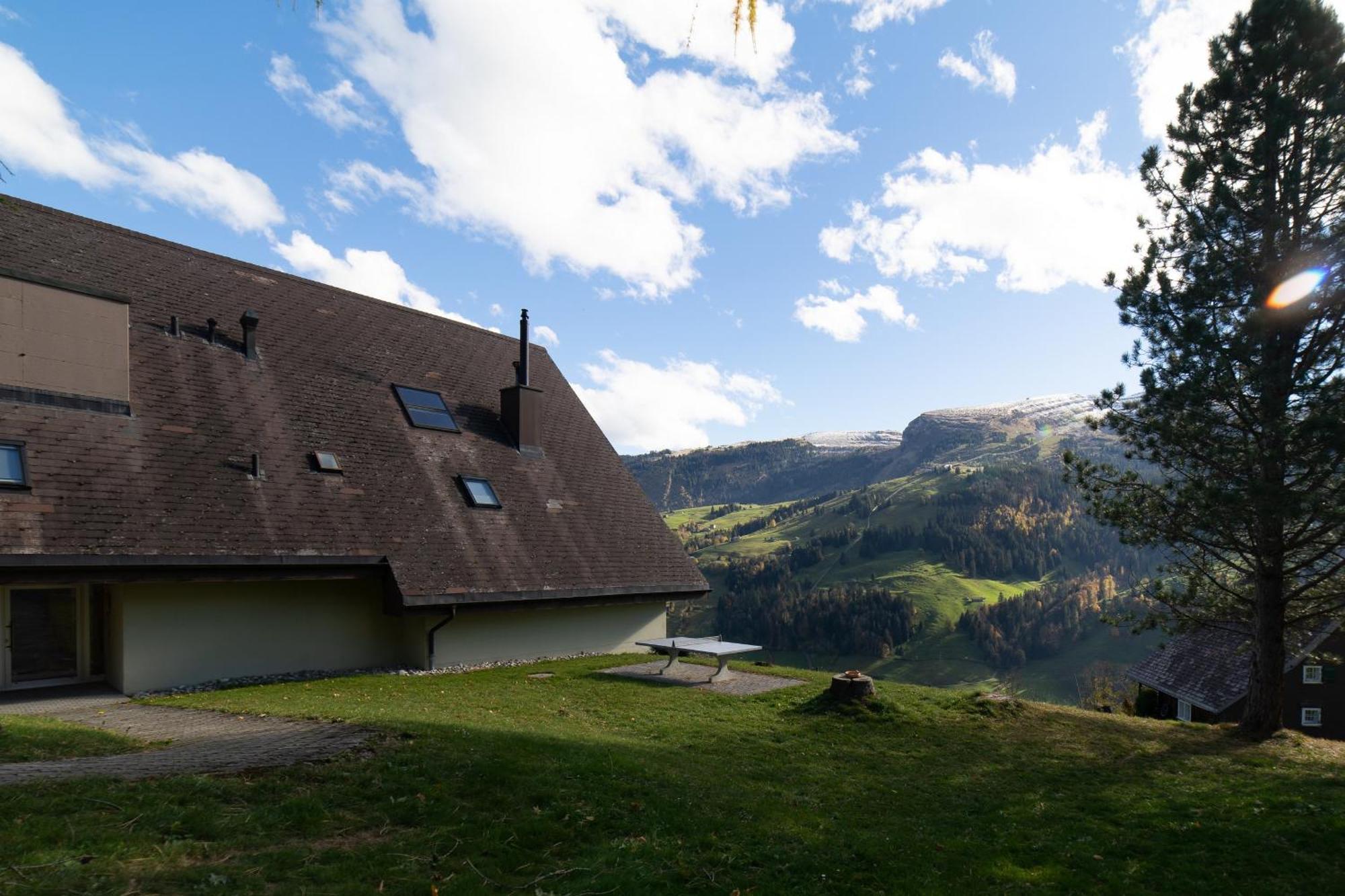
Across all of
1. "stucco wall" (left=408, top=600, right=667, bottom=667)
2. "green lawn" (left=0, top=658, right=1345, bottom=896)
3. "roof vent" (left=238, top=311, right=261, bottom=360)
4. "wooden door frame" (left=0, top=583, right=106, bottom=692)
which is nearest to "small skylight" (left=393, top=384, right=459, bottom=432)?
"roof vent" (left=238, top=311, right=261, bottom=360)

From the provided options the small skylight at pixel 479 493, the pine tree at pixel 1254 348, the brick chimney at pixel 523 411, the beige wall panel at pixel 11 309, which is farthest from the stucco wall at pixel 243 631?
the pine tree at pixel 1254 348

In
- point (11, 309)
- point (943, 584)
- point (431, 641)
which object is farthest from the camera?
point (943, 584)

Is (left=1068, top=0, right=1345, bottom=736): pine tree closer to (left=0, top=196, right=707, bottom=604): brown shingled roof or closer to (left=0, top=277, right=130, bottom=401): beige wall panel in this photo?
(left=0, top=196, right=707, bottom=604): brown shingled roof

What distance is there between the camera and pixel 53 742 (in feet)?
25.1

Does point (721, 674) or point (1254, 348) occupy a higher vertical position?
point (1254, 348)

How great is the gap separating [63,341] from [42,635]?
4899mm

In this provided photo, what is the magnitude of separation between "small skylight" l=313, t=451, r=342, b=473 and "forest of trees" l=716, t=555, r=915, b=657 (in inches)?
4412

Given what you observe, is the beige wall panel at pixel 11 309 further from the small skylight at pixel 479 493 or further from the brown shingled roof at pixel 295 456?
the small skylight at pixel 479 493

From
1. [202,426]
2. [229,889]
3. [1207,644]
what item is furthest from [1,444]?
[1207,644]

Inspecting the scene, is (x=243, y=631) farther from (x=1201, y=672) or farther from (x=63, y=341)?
(x=1201, y=672)

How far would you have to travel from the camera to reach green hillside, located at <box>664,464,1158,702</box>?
120m

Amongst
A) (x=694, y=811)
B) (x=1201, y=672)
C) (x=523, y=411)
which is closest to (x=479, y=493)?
(x=523, y=411)

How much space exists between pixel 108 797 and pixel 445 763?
2.62m

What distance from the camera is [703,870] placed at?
5449 millimetres
